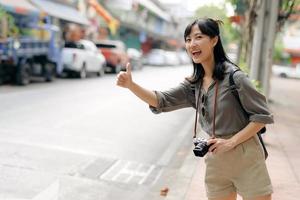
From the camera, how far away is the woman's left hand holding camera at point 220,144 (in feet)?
9.14

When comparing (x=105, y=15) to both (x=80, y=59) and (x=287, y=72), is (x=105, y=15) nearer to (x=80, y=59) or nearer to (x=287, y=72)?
(x=80, y=59)

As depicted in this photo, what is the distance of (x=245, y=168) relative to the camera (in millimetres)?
2867

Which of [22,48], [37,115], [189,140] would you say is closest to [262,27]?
[189,140]

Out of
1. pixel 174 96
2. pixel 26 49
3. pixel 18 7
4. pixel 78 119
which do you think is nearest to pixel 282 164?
pixel 174 96

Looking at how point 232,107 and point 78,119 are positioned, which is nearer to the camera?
point 232,107

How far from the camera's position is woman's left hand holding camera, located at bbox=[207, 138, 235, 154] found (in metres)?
2.79

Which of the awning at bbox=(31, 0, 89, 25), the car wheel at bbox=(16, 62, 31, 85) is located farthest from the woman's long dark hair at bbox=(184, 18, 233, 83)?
the awning at bbox=(31, 0, 89, 25)

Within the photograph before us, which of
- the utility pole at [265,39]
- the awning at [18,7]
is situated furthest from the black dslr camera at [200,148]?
the awning at [18,7]

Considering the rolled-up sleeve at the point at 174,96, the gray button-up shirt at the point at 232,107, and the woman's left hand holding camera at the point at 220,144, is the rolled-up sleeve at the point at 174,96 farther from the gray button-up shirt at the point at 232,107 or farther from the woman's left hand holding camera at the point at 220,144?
the woman's left hand holding camera at the point at 220,144

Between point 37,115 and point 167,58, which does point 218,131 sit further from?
point 167,58

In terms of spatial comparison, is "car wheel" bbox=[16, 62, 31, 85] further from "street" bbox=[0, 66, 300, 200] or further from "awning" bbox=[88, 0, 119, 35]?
"awning" bbox=[88, 0, 119, 35]

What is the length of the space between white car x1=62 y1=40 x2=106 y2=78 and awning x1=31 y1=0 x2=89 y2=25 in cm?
220

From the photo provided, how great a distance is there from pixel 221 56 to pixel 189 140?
681 centimetres

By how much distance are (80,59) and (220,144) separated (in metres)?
19.8
